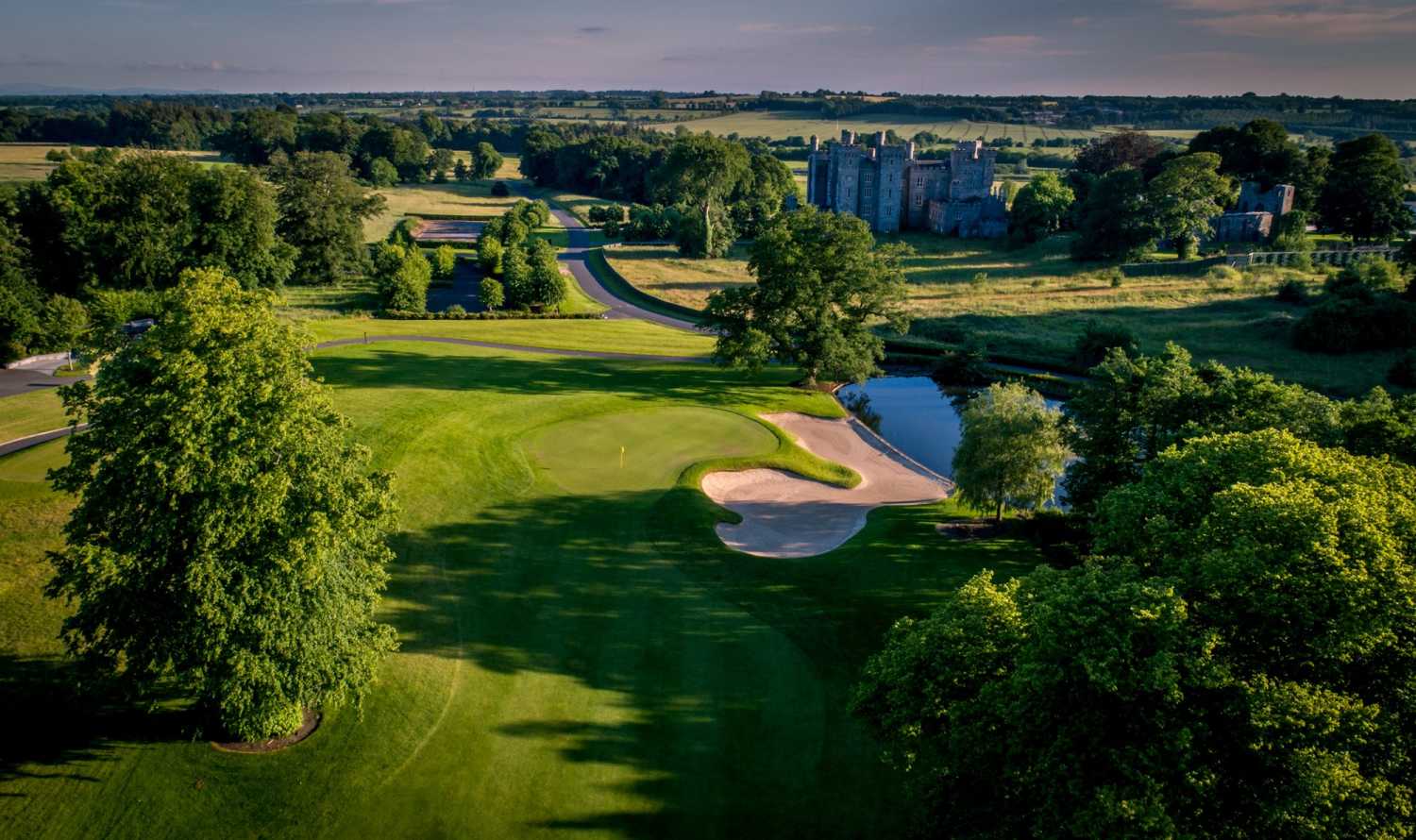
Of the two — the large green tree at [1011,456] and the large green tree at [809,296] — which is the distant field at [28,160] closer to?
the large green tree at [809,296]

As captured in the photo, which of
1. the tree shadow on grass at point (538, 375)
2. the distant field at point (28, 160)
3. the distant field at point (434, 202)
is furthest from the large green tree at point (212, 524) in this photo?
the distant field at point (434, 202)

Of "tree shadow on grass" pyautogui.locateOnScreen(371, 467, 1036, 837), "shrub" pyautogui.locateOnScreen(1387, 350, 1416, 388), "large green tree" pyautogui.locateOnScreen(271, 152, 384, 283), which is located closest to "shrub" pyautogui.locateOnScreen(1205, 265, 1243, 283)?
"shrub" pyautogui.locateOnScreen(1387, 350, 1416, 388)

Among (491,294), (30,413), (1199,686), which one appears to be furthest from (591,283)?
(1199,686)

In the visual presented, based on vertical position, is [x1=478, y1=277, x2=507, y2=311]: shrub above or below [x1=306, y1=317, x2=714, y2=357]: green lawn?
above

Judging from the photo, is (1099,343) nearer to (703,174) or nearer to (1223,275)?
(1223,275)

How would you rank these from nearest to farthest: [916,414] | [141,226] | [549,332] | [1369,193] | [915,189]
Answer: [916,414] → [141,226] → [549,332] → [1369,193] → [915,189]

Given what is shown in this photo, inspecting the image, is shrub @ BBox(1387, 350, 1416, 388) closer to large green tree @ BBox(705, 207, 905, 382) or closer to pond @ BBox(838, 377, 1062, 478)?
pond @ BBox(838, 377, 1062, 478)
